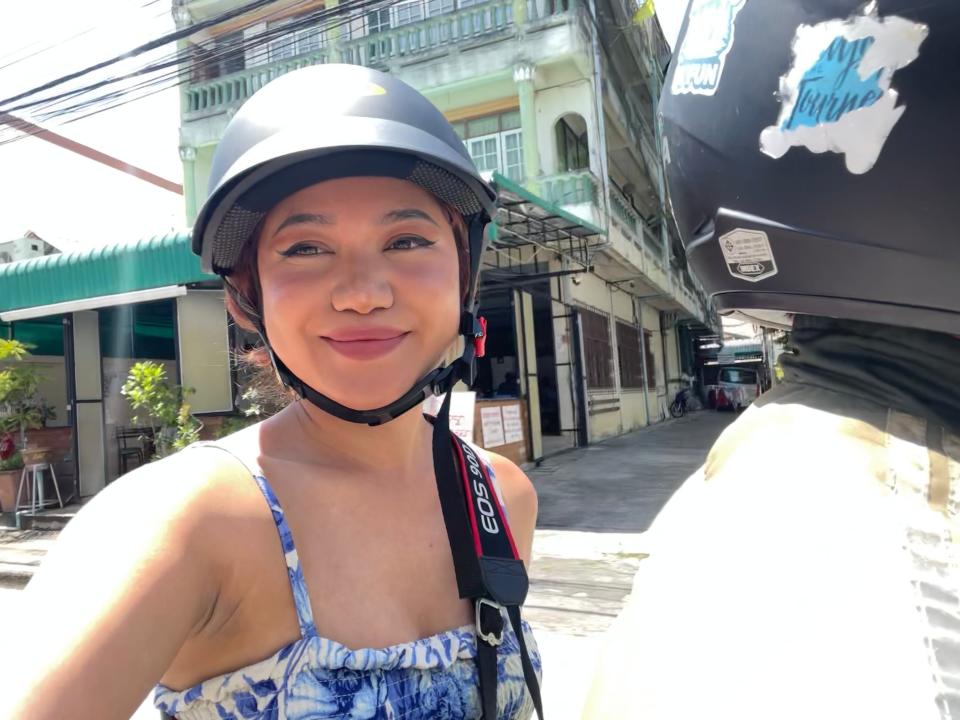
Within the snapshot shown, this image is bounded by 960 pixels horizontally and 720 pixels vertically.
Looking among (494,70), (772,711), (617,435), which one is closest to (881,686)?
(772,711)

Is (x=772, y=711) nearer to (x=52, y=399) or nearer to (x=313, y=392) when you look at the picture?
(x=313, y=392)

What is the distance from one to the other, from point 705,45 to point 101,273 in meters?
8.25

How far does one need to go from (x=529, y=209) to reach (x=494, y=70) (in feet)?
11.9

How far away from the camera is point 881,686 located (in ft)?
1.74

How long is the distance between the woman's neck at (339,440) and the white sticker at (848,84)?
0.80 metres

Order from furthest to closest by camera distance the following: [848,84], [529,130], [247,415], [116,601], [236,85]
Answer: [236,85] < [529,130] < [247,415] < [848,84] < [116,601]

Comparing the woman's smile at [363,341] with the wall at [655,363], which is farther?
the wall at [655,363]

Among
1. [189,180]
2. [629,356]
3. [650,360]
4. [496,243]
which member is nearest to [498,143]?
[496,243]

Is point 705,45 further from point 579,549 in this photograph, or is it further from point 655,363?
point 655,363

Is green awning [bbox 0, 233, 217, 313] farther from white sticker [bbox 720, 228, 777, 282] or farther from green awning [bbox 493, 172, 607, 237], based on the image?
white sticker [bbox 720, 228, 777, 282]

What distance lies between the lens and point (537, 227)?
8.62 metres

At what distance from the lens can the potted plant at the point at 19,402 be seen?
7574mm

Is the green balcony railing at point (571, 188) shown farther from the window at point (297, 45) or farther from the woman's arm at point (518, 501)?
the woman's arm at point (518, 501)

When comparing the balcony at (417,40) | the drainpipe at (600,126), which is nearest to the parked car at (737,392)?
the drainpipe at (600,126)
